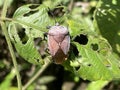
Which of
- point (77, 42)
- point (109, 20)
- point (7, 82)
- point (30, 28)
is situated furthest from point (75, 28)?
point (7, 82)

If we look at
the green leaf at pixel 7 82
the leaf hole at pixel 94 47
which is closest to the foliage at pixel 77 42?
the leaf hole at pixel 94 47

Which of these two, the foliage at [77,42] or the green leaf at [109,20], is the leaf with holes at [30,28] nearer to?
the foliage at [77,42]

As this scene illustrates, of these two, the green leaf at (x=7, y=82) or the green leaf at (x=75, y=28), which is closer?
the green leaf at (x=75, y=28)

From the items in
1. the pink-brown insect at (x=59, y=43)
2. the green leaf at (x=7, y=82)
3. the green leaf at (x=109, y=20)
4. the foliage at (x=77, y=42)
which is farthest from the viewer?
the green leaf at (x=7, y=82)

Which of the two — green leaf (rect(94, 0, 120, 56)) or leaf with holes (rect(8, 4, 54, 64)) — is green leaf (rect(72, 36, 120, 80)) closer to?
leaf with holes (rect(8, 4, 54, 64))

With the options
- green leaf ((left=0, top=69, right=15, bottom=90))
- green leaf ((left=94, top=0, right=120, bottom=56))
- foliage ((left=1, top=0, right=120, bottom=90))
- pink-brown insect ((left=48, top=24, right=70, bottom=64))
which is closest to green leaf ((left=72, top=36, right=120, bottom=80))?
foliage ((left=1, top=0, right=120, bottom=90))

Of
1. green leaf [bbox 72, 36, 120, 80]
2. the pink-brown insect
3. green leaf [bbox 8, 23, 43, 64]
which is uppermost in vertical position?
the pink-brown insect

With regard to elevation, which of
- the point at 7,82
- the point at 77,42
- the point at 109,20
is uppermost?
the point at 77,42

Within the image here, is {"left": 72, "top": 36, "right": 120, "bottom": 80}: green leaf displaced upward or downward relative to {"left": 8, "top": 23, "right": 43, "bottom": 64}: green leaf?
downward

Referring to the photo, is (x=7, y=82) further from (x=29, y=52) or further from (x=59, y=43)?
(x=59, y=43)

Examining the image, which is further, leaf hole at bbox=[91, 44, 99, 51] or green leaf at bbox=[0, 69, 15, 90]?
green leaf at bbox=[0, 69, 15, 90]
